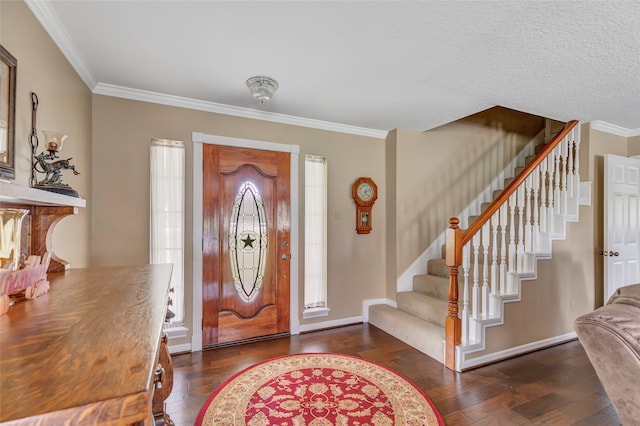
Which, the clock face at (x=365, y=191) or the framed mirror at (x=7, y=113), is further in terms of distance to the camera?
the clock face at (x=365, y=191)

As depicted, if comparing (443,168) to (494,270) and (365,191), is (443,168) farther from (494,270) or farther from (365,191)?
(494,270)

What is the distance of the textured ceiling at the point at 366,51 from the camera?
1613mm

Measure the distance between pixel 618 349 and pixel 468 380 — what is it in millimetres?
1511

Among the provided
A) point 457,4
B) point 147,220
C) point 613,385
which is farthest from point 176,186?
point 613,385

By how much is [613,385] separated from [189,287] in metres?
2.98

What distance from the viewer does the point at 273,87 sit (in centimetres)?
247

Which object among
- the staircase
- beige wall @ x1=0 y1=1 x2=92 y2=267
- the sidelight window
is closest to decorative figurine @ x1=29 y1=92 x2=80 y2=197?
beige wall @ x1=0 y1=1 x2=92 y2=267

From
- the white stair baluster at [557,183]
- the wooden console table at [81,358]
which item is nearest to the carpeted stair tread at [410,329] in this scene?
the white stair baluster at [557,183]

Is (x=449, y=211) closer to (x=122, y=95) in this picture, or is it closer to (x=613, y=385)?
(x=613, y=385)

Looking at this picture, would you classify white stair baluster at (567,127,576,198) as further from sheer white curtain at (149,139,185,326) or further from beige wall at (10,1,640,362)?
sheer white curtain at (149,139,185,326)

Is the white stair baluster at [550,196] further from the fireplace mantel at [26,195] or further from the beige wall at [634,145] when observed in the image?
the fireplace mantel at [26,195]

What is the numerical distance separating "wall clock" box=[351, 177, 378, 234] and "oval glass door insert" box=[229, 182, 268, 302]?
1164 mm

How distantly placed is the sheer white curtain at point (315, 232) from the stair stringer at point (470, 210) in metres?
0.98

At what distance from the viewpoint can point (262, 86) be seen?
7.90 feet
